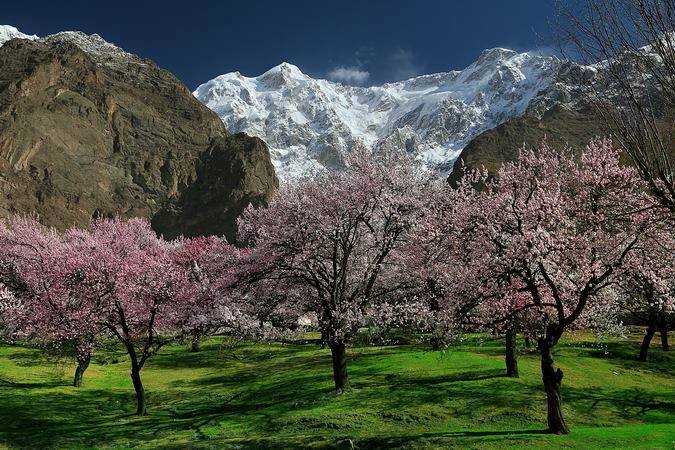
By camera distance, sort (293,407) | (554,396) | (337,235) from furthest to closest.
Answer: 1. (337,235)
2. (293,407)
3. (554,396)

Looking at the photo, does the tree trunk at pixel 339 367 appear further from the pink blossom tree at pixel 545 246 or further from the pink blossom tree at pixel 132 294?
the pink blossom tree at pixel 132 294

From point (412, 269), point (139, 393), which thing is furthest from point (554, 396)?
point (139, 393)

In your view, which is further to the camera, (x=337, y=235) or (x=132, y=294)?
(x=132, y=294)

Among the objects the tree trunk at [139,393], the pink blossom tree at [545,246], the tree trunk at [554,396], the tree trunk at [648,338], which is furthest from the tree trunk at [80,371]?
the tree trunk at [648,338]

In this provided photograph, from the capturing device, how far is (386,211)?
88.4 feet

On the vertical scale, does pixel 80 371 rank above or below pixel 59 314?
below

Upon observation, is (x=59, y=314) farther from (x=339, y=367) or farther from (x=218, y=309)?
(x=339, y=367)

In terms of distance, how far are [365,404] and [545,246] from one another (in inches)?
422

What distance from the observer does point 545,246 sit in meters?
16.9

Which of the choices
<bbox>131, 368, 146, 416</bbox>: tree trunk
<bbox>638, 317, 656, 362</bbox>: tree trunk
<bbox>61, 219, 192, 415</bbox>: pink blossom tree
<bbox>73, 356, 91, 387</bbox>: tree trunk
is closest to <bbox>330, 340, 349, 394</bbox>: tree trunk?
<bbox>61, 219, 192, 415</bbox>: pink blossom tree

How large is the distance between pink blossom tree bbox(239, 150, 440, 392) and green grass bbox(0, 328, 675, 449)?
10.8 ft

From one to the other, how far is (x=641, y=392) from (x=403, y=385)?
11035 millimetres

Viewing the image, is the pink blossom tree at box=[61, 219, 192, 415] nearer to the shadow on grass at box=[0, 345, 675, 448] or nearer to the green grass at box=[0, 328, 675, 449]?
the shadow on grass at box=[0, 345, 675, 448]

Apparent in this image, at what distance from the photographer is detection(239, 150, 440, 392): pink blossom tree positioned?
78.6ft
